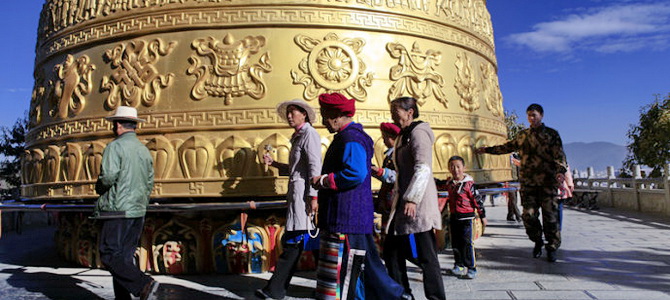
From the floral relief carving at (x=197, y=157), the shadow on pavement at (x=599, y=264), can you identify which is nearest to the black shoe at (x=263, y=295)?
the floral relief carving at (x=197, y=157)

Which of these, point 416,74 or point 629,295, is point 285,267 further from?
point 416,74

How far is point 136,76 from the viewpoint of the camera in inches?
206

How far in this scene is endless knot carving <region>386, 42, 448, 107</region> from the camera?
546 cm

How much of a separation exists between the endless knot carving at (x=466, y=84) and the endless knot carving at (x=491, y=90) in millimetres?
465

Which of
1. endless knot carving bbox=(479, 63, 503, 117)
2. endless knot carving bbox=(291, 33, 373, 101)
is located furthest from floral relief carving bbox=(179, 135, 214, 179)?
endless knot carving bbox=(479, 63, 503, 117)

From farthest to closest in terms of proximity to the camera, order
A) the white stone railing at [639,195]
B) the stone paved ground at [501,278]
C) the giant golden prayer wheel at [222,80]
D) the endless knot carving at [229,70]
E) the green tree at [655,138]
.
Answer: the green tree at [655,138] → the white stone railing at [639,195] → the endless knot carving at [229,70] → the giant golden prayer wheel at [222,80] → the stone paved ground at [501,278]

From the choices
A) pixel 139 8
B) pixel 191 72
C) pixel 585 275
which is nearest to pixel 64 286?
pixel 191 72

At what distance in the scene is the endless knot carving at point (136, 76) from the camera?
5.17 metres

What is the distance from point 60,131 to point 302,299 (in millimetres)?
3970

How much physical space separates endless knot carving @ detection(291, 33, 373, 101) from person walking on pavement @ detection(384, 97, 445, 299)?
188cm

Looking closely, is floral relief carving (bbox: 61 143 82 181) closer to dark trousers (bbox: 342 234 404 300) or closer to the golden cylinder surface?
the golden cylinder surface

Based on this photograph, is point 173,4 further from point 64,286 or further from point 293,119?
point 64,286

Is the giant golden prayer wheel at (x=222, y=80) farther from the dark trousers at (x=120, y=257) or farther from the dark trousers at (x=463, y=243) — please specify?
the dark trousers at (x=120, y=257)

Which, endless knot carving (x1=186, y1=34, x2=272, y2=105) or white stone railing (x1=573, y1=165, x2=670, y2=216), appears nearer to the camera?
endless knot carving (x1=186, y1=34, x2=272, y2=105)
